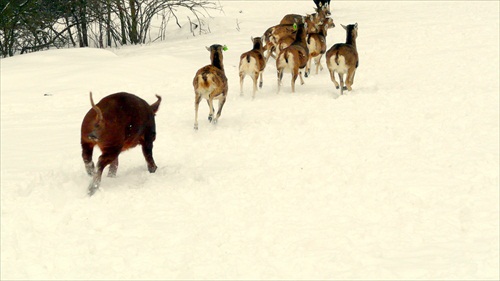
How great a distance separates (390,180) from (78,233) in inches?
150

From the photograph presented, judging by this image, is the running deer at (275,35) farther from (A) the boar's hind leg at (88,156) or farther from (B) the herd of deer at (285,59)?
(A) the boar's hind leg at (88,156)

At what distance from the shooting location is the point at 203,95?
1094 centimetres

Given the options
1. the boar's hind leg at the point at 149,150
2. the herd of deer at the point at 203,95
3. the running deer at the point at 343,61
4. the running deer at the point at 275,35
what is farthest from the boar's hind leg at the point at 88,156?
the running deer at the point at 275,35

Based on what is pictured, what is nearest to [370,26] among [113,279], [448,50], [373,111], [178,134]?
[448,50]

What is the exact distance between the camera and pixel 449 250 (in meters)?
5.59

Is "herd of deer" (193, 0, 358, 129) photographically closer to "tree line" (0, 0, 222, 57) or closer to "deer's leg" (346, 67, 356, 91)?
"deer's leg" (346, 67, 356, 91)

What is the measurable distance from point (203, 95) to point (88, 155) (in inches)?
147

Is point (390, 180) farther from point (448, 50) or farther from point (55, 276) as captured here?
point (448, 50)

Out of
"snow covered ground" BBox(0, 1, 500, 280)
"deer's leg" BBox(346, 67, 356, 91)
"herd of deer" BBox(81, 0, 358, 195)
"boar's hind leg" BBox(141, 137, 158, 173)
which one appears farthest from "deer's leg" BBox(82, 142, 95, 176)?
"deer's leg" BBox(346, 67, 356, 91)

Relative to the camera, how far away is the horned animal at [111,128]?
7.12 m

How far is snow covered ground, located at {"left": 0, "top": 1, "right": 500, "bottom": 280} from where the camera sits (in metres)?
5.54

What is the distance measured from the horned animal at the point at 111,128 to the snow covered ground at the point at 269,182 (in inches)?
15.3

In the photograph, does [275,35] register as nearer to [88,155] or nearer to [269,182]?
[269,182]

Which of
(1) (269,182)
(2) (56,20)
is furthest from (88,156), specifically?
(2) (56,20)
